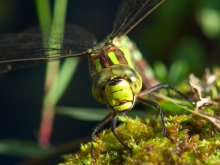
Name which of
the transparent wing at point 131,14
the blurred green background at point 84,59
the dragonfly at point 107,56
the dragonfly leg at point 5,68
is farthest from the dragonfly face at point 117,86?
the blurred green background at point 84,59

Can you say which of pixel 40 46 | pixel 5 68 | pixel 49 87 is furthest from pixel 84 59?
pixel 40 46

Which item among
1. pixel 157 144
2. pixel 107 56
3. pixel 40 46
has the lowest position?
pixel 157 144

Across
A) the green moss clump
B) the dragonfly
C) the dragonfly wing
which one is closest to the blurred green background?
the dragonfly

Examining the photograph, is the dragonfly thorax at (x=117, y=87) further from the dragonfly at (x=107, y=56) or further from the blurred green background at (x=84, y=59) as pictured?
the blurred green background at (x=84, y=59)

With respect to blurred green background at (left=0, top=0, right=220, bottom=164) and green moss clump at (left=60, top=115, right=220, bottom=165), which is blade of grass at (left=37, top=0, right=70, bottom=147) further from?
green moss clump at (left=60, top=115, right=220, bottom=165)

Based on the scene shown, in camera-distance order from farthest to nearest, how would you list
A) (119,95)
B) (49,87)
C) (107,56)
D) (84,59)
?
(84,59), (49,87), (107,56), (119,95)

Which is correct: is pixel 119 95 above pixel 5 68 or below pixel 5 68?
below

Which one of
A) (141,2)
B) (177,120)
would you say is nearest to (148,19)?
(141,2)

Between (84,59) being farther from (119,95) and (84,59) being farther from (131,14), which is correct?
(119,95)
